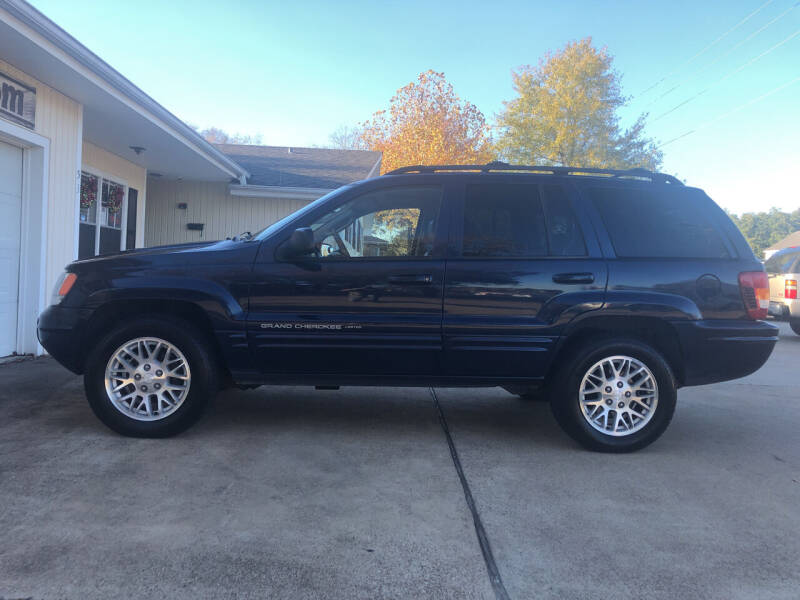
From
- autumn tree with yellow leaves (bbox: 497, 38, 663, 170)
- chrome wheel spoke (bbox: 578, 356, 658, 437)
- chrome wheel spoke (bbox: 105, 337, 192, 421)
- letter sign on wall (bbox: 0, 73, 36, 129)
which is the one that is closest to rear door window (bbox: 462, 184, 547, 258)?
chrome wheel spoke (bbox: 578, 356, 658, 437)

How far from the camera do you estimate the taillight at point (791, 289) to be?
35.3ft

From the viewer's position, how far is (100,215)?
10.4 meters

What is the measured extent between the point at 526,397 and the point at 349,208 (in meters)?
2.65

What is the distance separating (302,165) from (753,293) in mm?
13586

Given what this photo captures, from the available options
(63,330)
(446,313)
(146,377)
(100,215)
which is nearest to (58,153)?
(100,215)

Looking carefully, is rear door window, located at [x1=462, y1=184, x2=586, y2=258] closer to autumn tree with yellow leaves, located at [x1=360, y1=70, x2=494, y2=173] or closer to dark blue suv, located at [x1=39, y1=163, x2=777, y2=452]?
dark blue suv, located at [x1=39, y1=163, x2=777, y2=452]

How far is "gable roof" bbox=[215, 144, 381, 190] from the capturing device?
14.2m

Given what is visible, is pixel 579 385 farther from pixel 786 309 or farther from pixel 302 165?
pixel 302 165

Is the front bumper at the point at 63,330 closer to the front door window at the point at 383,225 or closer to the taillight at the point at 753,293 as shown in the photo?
the front door window at the point at 383,225

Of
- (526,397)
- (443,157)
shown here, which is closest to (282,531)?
(526,397)

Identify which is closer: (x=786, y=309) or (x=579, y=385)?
(x=579, y=385)

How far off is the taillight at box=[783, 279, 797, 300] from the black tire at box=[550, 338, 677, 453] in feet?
28.2

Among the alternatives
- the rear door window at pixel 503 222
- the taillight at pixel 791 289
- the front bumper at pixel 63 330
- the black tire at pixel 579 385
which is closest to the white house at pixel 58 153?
the front bumper at pixel 63 330

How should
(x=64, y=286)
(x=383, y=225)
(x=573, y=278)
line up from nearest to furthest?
(x=573, y=278), (x=64, y=286), (x=383, y=225)
